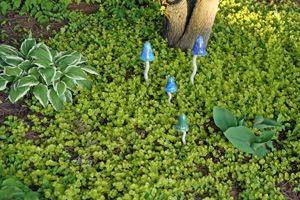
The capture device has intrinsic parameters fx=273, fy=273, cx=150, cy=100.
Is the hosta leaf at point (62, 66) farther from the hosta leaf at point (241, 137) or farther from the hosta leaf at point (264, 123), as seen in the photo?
the hosta leaf at point (264, 123)

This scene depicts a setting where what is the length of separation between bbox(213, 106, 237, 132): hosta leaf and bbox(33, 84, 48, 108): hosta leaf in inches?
92.5

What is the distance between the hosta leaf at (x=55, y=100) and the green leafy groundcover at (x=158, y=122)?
110 millimetres

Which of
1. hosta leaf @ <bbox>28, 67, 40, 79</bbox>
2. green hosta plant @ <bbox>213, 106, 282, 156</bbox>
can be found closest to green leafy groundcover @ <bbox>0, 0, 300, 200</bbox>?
green hosta plant @ <bbox>213, 106, 282, 156</bbox>

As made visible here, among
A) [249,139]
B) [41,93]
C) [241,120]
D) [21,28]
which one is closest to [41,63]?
[41,93]

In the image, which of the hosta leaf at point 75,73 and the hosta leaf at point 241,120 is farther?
the hosta leaf at point 75,73

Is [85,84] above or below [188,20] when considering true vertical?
below

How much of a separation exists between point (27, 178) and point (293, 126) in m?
3.55

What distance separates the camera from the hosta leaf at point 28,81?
376 centimetres

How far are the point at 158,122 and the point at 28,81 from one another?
1.90 metres

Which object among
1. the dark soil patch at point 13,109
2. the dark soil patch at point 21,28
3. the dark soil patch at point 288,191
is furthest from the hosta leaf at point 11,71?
the dark soil patch at point 288,191

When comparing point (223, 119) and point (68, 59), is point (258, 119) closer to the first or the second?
point (223, 119)

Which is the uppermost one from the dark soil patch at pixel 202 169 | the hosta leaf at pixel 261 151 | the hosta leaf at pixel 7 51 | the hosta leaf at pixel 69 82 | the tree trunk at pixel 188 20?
the tree trunk at pixel 188 20

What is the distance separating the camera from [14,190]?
2762 millimetres

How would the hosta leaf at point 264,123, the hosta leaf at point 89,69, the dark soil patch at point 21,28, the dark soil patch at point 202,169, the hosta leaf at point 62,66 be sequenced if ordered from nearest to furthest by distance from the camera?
1. the dark soil patch at point 202,169
2. the hosta leaf at point 264,123
3. the hosta leaf at point 62,66
4. the hosta leaf at point 89,69
5. the dark soil patch at point 21,28
